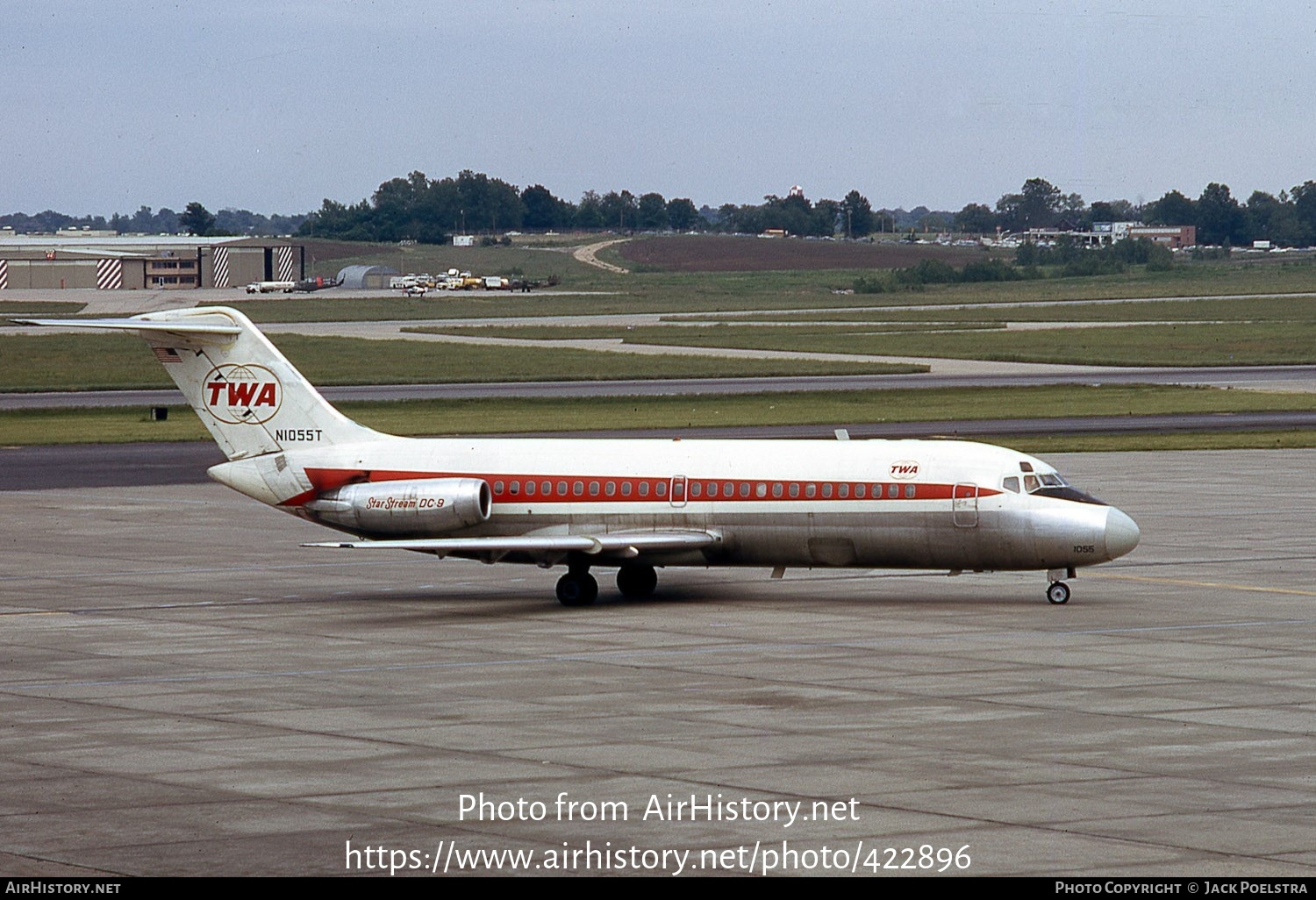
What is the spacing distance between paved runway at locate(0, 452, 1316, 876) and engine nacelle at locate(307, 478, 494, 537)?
5.42 feet

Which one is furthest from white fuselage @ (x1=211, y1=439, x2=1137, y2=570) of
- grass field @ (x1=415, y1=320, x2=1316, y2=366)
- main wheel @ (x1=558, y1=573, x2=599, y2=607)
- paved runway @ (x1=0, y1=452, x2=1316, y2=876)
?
grass field @ (x1=415, y1=320, x2=1316, y2=366)

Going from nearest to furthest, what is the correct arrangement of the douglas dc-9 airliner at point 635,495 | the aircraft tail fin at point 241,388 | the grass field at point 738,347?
the douglas dc-9 airliner at point 635,495
the aircraft tail fin at point 241,388
the grass field at point 738,347

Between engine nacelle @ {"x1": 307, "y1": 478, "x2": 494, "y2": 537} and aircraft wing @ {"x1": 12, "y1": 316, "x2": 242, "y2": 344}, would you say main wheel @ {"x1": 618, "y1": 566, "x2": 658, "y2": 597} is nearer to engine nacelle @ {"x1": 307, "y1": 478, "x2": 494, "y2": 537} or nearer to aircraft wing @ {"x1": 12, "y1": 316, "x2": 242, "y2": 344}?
engine nacelle @ {"x1": 307, "y1": 478, "x2": 494, "y2": 537}

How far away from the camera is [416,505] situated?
3503cm

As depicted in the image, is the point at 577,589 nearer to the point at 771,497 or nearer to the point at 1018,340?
the point at 771,497

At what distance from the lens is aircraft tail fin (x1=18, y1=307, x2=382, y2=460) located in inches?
1453

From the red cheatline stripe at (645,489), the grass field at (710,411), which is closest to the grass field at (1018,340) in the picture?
the grass field at (710,411)

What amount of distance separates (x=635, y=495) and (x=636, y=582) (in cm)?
221

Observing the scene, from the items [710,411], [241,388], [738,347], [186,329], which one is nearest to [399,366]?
[738,347]

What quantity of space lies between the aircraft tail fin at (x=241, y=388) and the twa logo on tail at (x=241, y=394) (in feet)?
0.06

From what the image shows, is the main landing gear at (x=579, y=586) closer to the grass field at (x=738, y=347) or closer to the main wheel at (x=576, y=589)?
the main wheel at (x=576, y=589)

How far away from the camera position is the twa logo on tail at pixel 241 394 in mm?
37125

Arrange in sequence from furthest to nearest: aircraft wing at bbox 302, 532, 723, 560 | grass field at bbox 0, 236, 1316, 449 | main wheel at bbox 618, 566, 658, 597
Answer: grass field at bbox 0, 236, 1316, 449
main wheel at bbox 618, 566, 658, 597
aircraft wing at bbox 302, 532, 723, 560

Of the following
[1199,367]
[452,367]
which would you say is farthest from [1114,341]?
[452,367]
